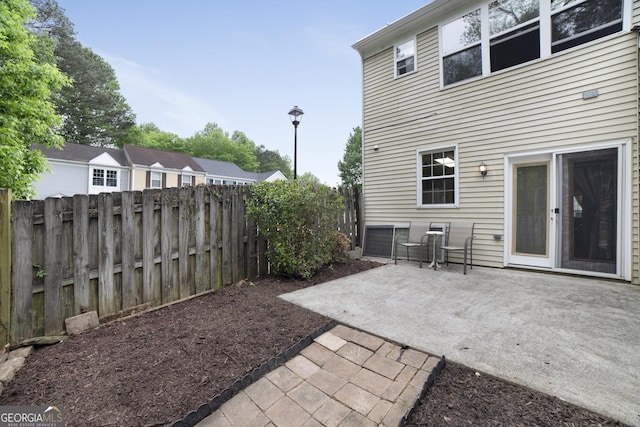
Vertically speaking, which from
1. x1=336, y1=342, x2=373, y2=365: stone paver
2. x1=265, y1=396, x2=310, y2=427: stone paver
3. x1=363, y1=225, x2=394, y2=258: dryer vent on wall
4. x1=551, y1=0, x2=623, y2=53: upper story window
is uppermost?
x1=551, y1=0, x2=623, y2=53: upper story window

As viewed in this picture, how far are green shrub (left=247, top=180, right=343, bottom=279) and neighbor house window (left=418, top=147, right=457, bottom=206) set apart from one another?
2.84 metres

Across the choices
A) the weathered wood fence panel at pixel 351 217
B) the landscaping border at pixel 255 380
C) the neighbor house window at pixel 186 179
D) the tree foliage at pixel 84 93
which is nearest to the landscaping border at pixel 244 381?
the landscaping border at pixel 255 380

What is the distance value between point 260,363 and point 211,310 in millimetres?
1275


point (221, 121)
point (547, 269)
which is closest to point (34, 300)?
point (547, 269)

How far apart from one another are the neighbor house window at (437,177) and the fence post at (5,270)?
6200mm

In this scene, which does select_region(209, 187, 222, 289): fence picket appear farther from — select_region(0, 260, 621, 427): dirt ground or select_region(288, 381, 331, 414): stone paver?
select_region(288, 381, 331, 414): stone paver

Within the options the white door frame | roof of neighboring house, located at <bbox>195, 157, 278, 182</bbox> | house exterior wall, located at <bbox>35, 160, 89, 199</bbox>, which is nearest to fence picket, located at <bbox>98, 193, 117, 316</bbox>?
the white door frame

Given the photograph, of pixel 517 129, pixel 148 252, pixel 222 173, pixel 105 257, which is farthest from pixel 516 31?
pixel 222 173

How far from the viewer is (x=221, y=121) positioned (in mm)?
43656

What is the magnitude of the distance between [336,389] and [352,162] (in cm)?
2633

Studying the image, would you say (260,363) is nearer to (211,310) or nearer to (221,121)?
(211,310)

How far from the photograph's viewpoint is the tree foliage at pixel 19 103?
448cm

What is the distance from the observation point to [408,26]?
6.06 meters

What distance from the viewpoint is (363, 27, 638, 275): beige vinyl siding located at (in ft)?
13.0
